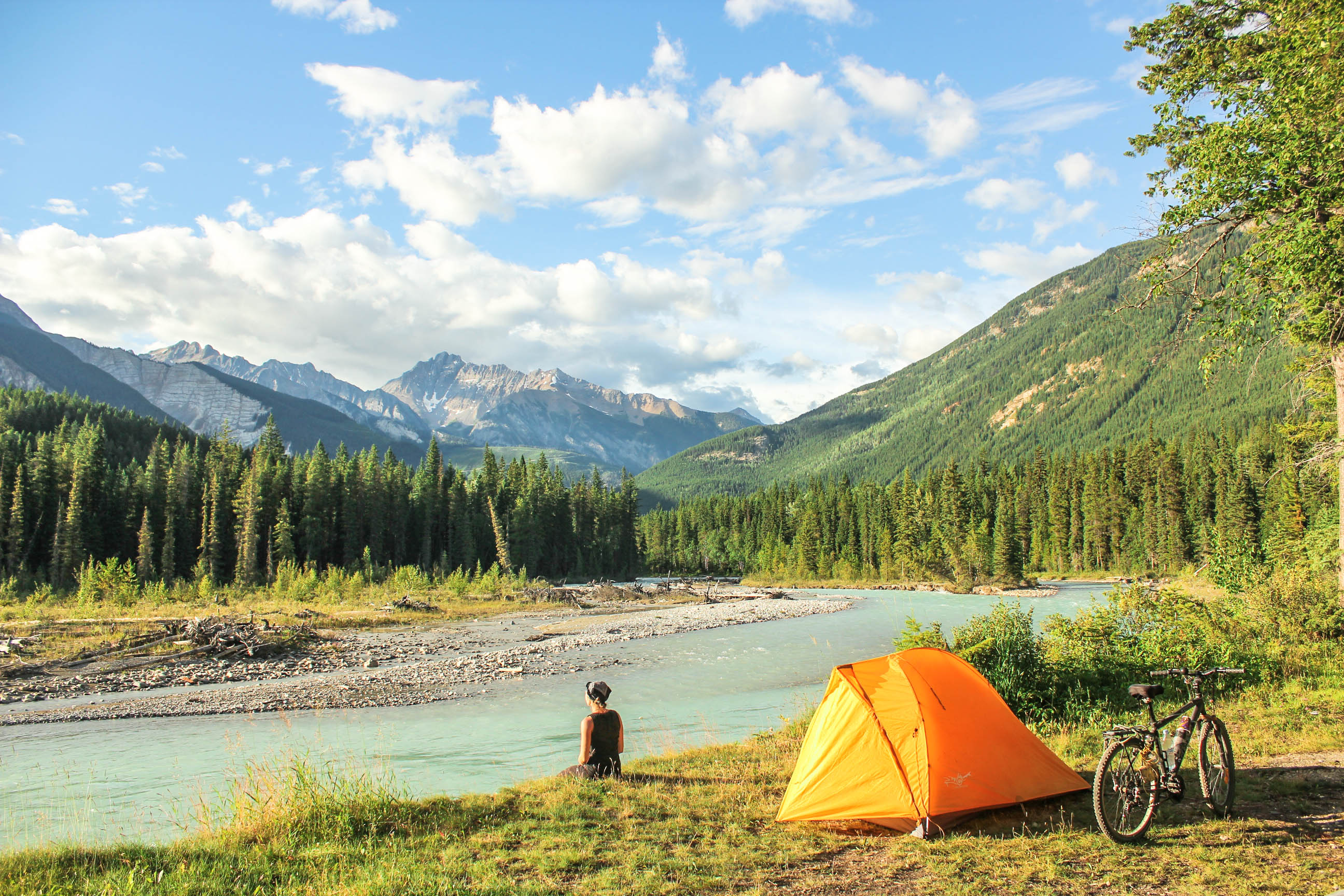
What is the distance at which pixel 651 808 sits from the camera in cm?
895

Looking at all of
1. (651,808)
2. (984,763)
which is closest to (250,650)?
(651,808)

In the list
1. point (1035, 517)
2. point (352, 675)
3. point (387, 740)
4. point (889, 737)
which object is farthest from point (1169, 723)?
point (1035, 517)

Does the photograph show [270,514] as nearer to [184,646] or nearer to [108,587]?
[108,587]

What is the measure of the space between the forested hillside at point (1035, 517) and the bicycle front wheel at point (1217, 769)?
199 feet

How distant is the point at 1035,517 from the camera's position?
97375 mm

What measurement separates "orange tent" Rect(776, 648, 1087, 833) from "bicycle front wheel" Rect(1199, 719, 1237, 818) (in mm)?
1378

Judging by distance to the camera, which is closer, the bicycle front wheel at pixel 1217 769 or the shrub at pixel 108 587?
the bicycle front wheel at pixel 1217 769

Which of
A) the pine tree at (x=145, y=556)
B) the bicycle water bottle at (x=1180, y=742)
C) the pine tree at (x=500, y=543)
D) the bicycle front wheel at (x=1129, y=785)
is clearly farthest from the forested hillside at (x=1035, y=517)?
the pine tree at (x=145, y=556)

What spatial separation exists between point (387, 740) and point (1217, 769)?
1582 cm

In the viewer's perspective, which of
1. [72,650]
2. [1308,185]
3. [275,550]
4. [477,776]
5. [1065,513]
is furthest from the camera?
[1065,513]

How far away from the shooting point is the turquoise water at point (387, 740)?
12.0m

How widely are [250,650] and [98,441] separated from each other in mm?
56390

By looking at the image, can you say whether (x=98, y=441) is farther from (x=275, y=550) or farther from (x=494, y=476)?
(x=494, y=476)

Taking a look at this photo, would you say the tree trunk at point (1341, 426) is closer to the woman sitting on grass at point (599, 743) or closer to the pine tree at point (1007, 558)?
the woman sitting on grass at point (599, 743)
